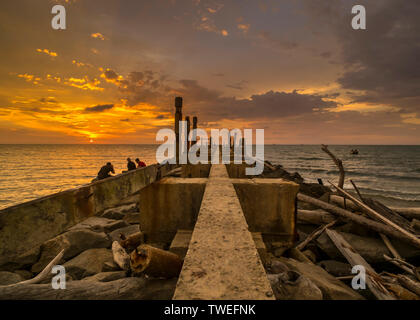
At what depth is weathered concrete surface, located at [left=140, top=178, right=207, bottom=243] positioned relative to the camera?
11.3ft

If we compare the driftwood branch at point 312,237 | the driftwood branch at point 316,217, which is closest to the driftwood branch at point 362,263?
the driftwood branch at point 312,237

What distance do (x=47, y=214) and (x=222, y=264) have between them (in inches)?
59.7

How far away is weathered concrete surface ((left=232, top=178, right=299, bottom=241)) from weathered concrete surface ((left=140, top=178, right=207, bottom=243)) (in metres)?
0.88

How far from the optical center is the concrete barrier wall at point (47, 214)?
1.43 metres

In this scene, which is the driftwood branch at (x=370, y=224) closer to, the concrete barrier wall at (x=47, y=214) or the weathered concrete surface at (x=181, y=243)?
the weathered concrete surface at (x=181, y=243)

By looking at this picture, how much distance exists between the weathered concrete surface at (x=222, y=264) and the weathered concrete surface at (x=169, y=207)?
1.04 meters

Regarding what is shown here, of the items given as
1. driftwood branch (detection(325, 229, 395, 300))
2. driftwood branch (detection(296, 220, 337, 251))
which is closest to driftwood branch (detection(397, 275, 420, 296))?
driftwood branch (detection(325, 229, 395, 300))

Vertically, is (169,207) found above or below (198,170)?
below

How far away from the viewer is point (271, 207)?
3490mm

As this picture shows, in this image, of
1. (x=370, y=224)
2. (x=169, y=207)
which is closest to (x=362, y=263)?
(x=370, y=224)

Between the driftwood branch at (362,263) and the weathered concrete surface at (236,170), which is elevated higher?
the weathered concrete surface at (236,170)

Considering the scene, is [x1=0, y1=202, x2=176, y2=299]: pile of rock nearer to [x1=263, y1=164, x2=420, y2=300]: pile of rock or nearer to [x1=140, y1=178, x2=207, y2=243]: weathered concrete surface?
[x1=140, y1=178, x2=207, y2=243]: weathered concrete surface

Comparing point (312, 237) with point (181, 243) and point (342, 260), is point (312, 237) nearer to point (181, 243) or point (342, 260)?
point (342, 260)
